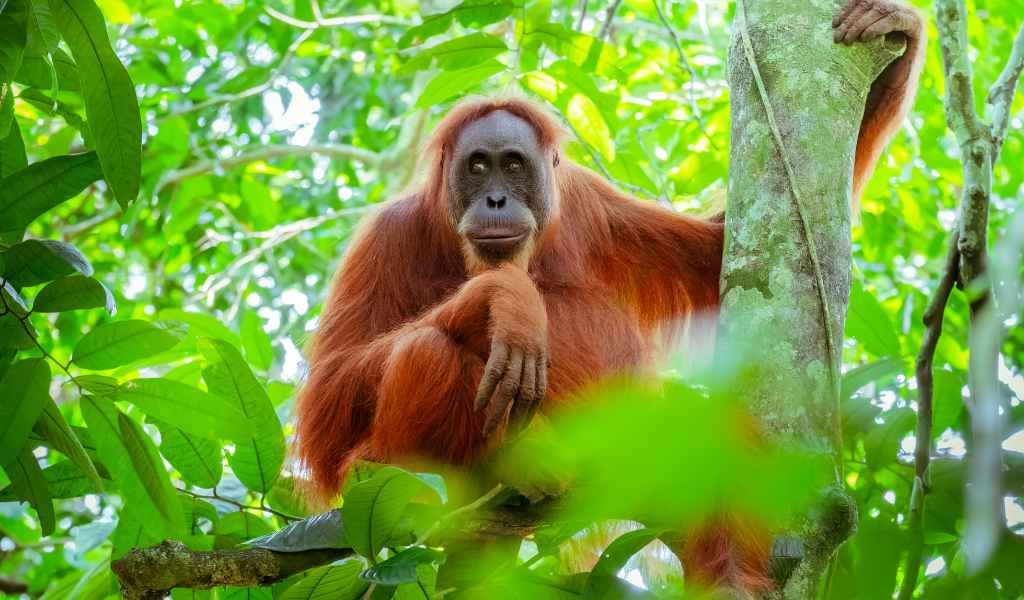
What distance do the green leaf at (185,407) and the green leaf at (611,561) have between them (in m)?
0.86

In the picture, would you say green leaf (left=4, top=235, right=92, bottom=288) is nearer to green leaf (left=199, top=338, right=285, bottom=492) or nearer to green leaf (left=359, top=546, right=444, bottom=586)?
green leaf (left=199, top=338, right=285, bottom=492)

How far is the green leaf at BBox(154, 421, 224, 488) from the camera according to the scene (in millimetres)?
2771

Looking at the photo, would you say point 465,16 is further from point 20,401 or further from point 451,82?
point 20,401

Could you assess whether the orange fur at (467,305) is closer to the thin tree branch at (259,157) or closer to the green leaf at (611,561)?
the green leaf at (611,561)

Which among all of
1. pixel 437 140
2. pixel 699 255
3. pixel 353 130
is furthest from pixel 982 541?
pixel 353 130

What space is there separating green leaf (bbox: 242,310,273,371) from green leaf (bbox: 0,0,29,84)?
177cm

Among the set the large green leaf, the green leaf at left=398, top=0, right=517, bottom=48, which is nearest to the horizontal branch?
the large green leaf

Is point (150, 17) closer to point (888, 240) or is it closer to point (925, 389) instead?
point (888, 240)

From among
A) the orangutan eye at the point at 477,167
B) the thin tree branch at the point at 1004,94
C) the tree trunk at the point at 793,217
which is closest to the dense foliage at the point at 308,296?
the tree trunk at the point at 793,217

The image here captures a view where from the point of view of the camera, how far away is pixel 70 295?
2240 millimetres

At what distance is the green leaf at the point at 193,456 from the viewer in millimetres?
2771

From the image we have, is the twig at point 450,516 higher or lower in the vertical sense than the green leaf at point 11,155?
lower

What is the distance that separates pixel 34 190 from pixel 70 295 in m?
0.26

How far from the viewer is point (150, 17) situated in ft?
24.4
